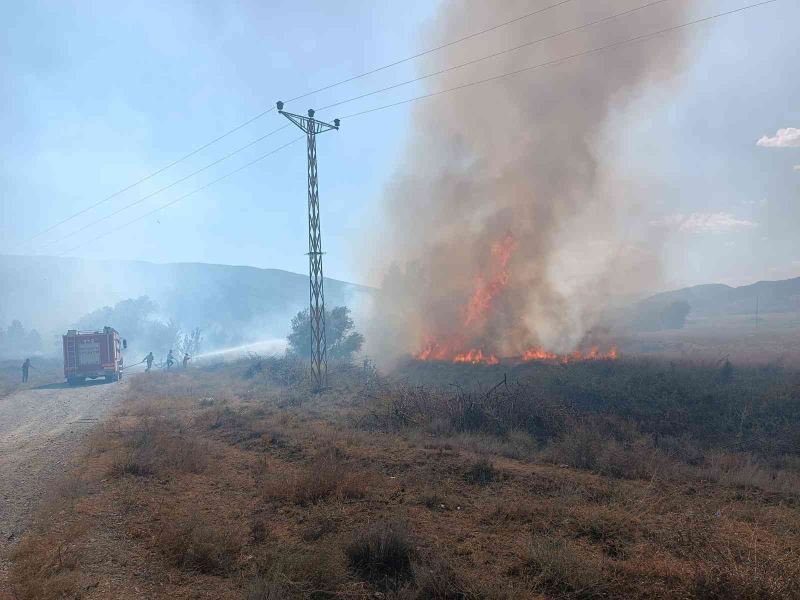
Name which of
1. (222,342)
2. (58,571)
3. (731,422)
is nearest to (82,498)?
(58,571)

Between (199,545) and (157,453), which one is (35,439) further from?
(199,545)

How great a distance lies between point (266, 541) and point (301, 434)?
6.98 meters

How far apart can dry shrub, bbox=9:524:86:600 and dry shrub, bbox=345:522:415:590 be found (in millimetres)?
2945

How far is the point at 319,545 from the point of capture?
624cm

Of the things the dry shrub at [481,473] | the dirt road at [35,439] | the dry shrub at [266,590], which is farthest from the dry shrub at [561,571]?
the dirt road at [35,439]

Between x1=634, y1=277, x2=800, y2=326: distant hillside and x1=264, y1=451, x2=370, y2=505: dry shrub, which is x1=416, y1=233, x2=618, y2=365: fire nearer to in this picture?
x1=264, y1=451, x2=370, y2=505: dry shrub

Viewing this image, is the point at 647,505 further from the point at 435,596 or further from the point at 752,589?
the point at 435,596

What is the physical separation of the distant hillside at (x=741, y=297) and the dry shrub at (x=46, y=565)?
133 meters

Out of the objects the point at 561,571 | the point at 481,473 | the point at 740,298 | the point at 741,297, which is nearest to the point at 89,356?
the point at 481,473

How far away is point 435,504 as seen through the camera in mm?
8031

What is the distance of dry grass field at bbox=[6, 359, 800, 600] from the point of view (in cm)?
534

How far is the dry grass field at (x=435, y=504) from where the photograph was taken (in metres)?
5.34

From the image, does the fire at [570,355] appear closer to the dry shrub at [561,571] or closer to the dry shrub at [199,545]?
the dry shrub at [561,571]

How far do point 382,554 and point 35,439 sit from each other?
12.3 metres
